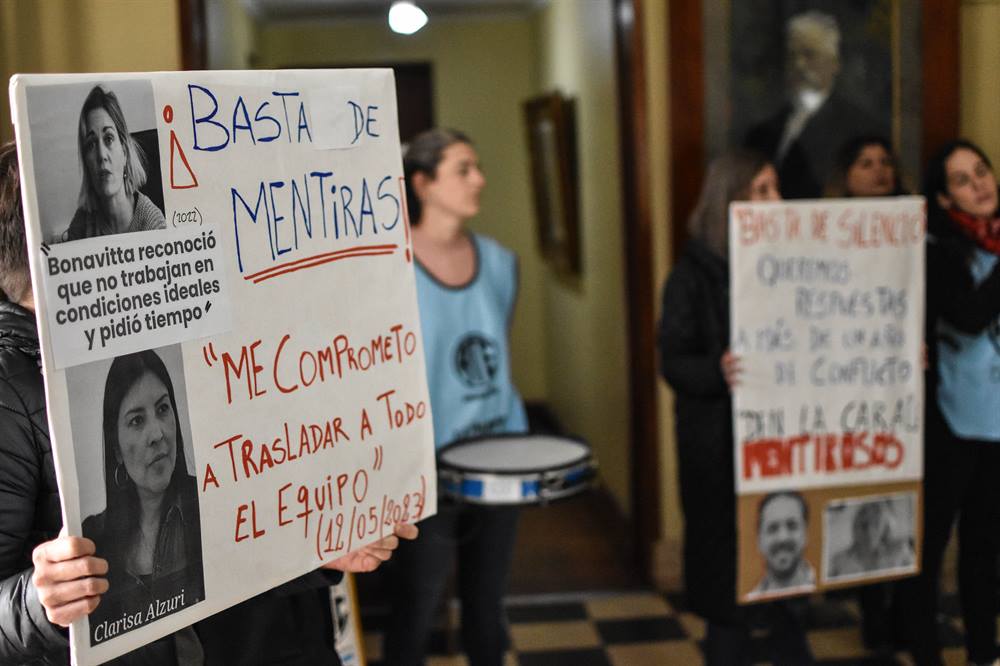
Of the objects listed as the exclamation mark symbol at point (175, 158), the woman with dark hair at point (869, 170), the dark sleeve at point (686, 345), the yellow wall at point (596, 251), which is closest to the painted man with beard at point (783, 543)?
the dark sleeve at point (686, 345)

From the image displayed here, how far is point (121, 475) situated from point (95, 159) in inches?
12.5

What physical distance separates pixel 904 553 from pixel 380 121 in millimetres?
1783

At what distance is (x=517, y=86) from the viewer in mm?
6543

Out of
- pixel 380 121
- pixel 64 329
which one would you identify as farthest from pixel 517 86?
pixel 64 329

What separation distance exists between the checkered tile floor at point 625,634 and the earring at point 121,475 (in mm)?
2134

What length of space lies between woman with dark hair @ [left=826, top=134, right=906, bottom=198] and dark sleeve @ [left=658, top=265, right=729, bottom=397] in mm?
956

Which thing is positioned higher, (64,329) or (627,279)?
(64,329)

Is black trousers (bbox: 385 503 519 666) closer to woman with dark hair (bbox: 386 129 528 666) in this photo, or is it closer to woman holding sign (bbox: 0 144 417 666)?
woman with dark hair (bbox: 386 129 528 666)

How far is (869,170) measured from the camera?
10.2ft

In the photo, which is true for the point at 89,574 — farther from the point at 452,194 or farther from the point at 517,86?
the point at 517,86

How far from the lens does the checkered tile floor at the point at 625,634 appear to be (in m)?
3.04

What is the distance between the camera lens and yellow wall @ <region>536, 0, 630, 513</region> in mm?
4137

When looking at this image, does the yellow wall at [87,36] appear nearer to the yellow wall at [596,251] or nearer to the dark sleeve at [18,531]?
the yellow wall at [596,251]

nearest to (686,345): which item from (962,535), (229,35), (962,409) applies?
(962,409)
